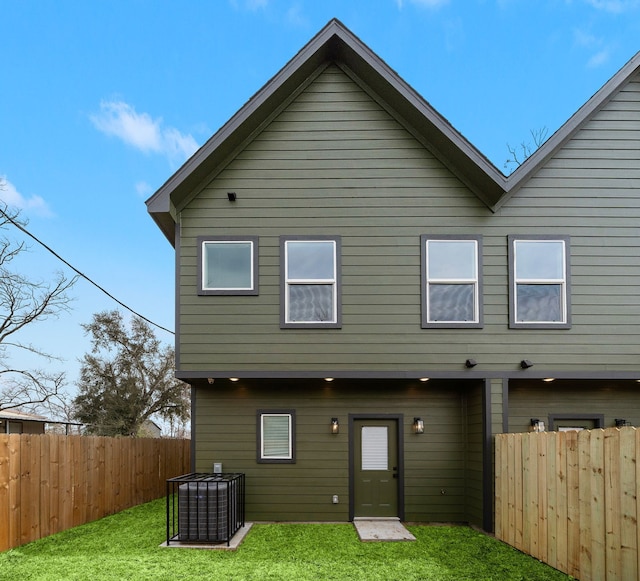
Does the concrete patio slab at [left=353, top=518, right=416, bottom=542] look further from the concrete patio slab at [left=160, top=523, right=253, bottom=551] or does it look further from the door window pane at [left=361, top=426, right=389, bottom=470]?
the concrete patio slab at [left=160, top=523, right=253, bottom=551]

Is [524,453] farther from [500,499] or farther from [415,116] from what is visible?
→ [415,116]

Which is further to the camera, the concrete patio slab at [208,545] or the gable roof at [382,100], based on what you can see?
the gable roof at [382,100]

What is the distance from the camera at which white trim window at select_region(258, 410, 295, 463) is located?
8633mm

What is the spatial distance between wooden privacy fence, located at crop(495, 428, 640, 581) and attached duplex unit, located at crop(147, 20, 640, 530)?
1052 millimetres

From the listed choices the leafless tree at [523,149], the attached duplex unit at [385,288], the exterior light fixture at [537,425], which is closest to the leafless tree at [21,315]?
the attached duplex unit at [385,288]

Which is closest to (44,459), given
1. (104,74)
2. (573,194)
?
(573,194)

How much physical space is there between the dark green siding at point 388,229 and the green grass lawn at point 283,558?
97.7 inches

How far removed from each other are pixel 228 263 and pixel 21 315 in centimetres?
1229

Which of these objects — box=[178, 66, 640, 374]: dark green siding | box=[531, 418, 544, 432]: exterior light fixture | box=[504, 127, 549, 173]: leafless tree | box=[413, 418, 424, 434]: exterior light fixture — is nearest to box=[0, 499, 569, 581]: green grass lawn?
box=[413, 418, 424, 434]: exterior light fixture

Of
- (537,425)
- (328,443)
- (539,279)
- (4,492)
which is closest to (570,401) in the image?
(537,425)

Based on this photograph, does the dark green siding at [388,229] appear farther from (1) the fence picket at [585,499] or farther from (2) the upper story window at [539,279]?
(1) the fence picket at [585,499]

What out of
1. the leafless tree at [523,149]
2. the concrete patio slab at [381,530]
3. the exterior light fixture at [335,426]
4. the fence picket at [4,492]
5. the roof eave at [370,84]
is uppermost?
the leafless tree at [523,149]

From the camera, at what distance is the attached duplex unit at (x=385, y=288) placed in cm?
812

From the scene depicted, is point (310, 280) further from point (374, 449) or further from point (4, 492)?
point (4, 492)
